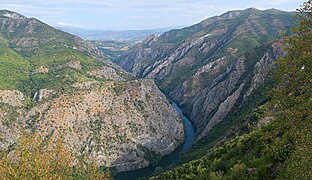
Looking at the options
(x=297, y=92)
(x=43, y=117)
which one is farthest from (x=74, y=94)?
(x=297, y=92)

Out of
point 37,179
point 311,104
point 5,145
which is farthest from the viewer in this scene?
point 5,145

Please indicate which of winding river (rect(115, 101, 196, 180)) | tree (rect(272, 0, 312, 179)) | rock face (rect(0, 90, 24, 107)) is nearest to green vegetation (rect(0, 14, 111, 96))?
rock face (rect(0, 90, 24, 107))

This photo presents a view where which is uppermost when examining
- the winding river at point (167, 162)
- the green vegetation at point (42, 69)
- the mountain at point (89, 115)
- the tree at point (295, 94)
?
the tree at point (295, 94)

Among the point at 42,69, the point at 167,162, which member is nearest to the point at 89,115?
the point at 167,162

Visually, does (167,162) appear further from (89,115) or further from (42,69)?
(42,69)

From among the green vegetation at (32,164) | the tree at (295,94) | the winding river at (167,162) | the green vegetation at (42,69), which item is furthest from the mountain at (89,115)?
the tree at (295,94)

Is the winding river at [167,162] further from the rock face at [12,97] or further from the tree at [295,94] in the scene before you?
the tree at [295,94]

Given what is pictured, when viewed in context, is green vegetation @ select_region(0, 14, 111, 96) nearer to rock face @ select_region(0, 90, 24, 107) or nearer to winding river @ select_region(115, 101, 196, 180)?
rock face @ select_region(0, 90, 24, 107)

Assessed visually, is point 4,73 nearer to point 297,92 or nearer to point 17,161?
point 17,161
